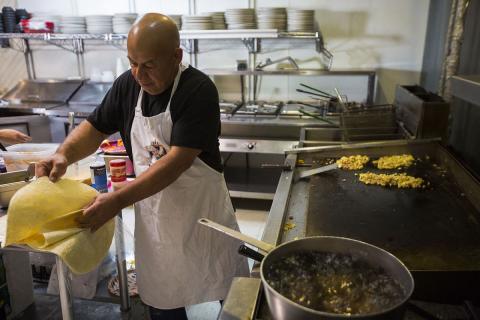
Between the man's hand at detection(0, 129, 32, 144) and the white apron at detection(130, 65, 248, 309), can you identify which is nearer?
the white apron at detection(130, 65, 248, 309)

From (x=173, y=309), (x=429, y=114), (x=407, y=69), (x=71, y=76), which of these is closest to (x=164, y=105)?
(x=173, y=309)

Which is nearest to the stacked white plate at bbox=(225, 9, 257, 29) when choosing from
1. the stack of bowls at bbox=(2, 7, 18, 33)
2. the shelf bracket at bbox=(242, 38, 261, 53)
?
the shelf bracket at bbox=(242, 38, 261, 53)

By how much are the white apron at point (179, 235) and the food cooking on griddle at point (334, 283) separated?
0.86 m

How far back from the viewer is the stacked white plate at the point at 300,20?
11.2ft

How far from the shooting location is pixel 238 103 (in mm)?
A: 3941

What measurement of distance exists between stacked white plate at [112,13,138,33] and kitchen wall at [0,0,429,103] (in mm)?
372

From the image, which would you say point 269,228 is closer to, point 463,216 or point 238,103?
point 463,216

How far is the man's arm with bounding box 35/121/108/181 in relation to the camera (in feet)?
4.55

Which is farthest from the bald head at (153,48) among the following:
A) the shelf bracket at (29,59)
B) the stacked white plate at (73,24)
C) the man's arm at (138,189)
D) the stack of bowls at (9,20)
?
the shelf bracket at (29,59)

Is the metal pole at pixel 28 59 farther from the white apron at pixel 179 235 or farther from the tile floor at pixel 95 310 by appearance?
the white apron at pixel 179 235

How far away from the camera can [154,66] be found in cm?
133

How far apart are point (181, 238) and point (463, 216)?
1029 millimetres

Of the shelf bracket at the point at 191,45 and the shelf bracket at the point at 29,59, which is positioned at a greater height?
the shelf bracket at the point at 191,45

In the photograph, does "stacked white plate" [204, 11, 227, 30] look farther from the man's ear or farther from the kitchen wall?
the man's ear
